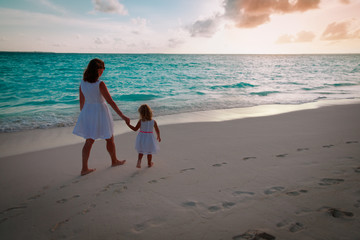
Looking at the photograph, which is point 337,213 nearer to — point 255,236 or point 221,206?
point 255,236

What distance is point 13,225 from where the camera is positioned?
2.25m

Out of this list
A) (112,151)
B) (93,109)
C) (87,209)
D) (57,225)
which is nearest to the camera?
(57,225)

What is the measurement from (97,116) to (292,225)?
3069 mm

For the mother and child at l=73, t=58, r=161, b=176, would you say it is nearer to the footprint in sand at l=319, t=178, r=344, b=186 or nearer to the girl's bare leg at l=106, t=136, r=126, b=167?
the girl's bare leg at l=106, t=136, r=126, b=167

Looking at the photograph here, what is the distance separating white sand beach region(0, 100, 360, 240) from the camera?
2.01 metres

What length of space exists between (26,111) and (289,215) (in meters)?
11.1

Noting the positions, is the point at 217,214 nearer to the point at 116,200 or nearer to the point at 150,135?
the point at 116,200

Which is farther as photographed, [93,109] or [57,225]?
[93,109]

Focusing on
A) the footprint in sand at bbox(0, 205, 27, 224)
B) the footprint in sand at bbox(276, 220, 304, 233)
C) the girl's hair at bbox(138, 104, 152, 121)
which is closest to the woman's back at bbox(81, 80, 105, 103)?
the girl's hair at bbox(138, 104, 152, 121)

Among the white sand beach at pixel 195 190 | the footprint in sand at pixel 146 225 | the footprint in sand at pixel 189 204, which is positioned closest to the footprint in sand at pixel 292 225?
the white sand beach at pixel 195 190

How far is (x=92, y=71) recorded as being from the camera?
3.09 metres

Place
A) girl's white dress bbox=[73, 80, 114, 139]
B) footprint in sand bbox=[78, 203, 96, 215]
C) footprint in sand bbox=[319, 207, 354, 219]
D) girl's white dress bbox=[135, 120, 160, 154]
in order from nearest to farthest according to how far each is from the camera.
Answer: footprint in sand bbox=[319, 207, 354, 219], footprint in sand bbox=[78, 203, 96, 215], girl's white dress bbox=[73, 80, 114, 139], girl's white dress bbox=[135, 120, 160, 154]

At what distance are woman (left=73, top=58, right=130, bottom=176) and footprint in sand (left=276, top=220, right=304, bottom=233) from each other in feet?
8.48

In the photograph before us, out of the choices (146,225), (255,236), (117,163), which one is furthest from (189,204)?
(117,163)
